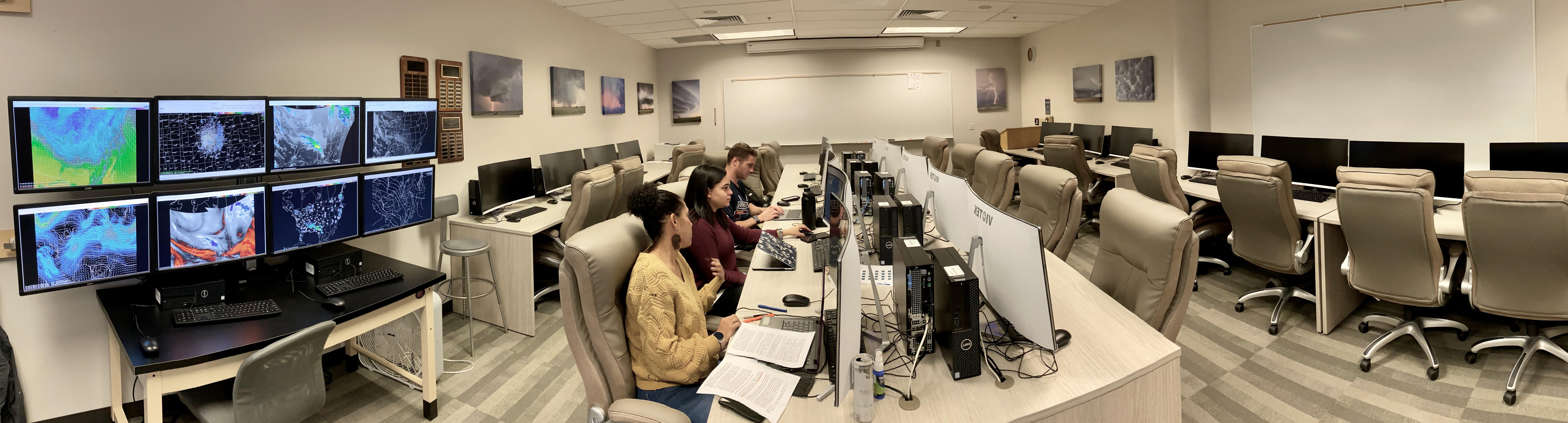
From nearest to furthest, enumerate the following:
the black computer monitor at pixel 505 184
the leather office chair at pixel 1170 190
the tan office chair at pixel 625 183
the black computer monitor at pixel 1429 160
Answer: the black computer monitor at pixel 1429 160 < the leather office chair at pixel 1170 190 < the black computer monitor at pixel 505 184 < the tan office chair at pixel 625 183

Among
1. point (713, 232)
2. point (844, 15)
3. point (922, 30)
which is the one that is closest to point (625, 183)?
point (713, 232)

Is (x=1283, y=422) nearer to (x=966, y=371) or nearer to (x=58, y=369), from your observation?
(x=966, y=371)

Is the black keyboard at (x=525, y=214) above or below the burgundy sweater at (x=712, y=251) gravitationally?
above

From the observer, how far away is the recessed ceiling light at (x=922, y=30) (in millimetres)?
8273

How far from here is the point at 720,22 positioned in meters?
7.15

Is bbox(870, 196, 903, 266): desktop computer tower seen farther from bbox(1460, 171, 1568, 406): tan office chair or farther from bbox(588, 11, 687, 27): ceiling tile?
bbox(588, 11, 687, 27): ceiling tile

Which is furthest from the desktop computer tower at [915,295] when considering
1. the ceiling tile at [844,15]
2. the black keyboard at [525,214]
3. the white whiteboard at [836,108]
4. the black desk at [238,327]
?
the white whiteboard at [836,108]

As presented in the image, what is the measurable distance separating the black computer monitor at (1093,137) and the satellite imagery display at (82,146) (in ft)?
24.1

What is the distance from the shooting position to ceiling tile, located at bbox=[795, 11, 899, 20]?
678 centimetres

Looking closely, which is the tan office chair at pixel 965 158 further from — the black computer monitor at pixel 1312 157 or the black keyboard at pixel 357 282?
the black keyboard at pixel 357 282

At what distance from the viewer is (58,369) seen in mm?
2607

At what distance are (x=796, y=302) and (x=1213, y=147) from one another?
15.5ft

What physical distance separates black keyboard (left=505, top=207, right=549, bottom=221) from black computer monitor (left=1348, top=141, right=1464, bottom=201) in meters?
4.92

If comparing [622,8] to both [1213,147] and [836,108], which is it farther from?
[1213,147]
